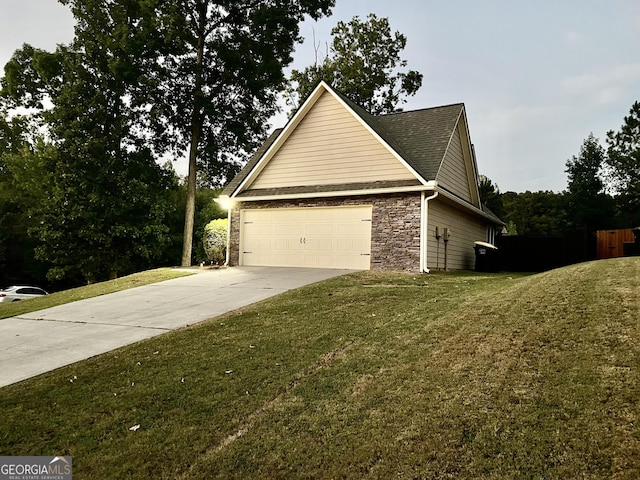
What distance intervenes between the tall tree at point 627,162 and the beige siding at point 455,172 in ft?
64.5

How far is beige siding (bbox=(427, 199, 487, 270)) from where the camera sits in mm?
12156

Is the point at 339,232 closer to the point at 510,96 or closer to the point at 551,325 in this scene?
the point at 551,325

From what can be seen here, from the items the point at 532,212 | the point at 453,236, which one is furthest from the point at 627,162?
the point at 453,236

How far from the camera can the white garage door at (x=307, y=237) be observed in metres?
12.3

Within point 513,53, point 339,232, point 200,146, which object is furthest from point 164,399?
point 200,146

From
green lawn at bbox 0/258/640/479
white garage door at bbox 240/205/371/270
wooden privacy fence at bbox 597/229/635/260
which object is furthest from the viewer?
wooden privacy fence at bbox 597/229/635/260

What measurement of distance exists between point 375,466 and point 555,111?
66.0 feet

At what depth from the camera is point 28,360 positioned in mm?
5461

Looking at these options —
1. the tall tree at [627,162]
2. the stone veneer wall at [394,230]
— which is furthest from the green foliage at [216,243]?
the tall tree at [627,162]

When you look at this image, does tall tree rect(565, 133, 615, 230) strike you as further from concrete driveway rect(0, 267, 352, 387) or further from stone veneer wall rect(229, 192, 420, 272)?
concrete driveway rect(0, 267, 352, 387)

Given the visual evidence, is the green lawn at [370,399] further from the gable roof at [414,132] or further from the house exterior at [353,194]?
the gable roof at [414,132]

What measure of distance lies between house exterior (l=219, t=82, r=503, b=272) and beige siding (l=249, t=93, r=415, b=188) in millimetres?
31

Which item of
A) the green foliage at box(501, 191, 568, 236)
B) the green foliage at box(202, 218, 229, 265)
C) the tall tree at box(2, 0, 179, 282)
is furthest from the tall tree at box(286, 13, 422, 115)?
A: the green foliage at box(501, 191, 568, 236)

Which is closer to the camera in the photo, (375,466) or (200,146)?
(375,466)
